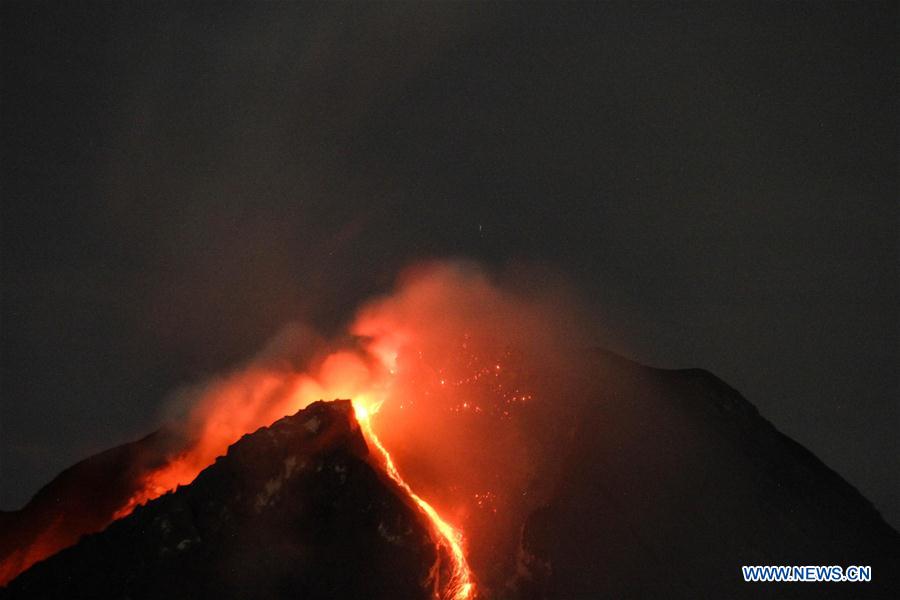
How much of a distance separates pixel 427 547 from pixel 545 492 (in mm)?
9219

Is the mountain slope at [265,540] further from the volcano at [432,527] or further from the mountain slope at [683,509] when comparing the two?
the mountain slope at [683,509]

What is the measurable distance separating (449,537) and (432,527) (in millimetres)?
1334

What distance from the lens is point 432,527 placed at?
1756 inches

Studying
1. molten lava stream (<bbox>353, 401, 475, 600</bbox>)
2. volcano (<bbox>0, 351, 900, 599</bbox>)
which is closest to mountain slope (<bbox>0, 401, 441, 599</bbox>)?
volcano (<bbox>0, 351, 900, 599</bbox>)

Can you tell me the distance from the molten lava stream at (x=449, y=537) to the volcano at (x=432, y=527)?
54cm

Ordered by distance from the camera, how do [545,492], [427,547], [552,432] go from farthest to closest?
[552,432] → [545,492] → [427,547]

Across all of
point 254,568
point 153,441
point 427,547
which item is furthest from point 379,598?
point 153,441

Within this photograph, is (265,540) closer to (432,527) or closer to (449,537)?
(432,527)

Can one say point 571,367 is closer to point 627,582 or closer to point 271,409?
point 627,582

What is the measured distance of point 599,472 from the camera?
4978 cm

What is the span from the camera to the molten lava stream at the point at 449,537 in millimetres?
42062

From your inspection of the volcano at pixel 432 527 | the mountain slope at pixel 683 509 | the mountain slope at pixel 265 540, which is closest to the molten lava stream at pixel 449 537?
the volcano at pixel 432 527

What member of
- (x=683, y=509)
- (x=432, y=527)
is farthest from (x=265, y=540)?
(x=683, y=509)

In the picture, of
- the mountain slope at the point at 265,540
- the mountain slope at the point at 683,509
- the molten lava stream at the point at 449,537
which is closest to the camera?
the mountain slope at the point at 265,540
